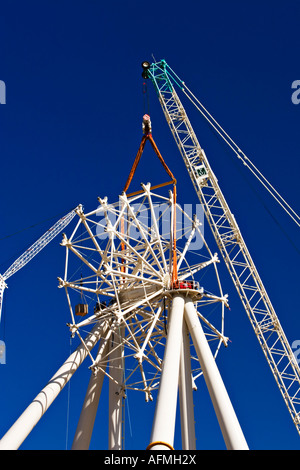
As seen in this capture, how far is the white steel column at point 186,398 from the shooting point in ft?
128

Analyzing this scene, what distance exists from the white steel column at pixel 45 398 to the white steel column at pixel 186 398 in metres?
8.71

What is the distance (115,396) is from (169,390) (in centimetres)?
1462

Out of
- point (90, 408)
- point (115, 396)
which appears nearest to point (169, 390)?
point (90, 408)

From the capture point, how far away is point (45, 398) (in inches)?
1679

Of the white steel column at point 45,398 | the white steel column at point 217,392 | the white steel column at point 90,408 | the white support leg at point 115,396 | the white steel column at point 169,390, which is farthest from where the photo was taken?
the white support leg at point 115,396

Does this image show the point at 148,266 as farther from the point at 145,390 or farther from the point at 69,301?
the point at 145,390

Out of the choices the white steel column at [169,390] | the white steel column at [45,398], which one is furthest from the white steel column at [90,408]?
the white steel column at [169,390]

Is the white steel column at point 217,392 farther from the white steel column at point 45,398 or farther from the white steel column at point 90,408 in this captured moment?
the white steel column at point 90,408

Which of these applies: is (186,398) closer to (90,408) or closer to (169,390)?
(169,390)

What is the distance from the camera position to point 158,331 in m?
49.3

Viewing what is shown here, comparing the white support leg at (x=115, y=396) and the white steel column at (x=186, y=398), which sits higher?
the white support leg at (x=115, y=396)

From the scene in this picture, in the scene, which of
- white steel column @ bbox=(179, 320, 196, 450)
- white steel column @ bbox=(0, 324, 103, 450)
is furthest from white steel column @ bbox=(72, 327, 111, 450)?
white steel column @ bbox=(179, 320, 196, 450)
